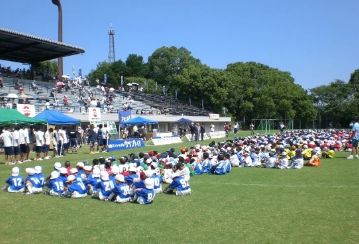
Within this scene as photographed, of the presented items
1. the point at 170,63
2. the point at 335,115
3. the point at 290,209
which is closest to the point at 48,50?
the point at 290,209

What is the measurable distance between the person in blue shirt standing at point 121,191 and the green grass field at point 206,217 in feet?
1.06

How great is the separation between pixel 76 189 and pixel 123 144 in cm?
1879

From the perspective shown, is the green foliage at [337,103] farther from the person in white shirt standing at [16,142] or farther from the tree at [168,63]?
the person in white shirt standing at [16,142]

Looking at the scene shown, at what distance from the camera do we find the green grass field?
8.11m

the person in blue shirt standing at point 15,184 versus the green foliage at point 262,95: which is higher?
the green foliage at point 262,95

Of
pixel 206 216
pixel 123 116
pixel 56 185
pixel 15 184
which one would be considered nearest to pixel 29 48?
pixel 123 116

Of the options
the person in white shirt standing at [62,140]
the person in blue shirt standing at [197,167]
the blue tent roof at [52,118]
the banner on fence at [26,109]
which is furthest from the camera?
the banner on fence at [26,109]

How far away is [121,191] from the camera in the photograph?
11.7 metres

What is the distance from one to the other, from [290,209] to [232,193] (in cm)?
272

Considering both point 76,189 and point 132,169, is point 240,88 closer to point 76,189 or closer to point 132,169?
point 132,169

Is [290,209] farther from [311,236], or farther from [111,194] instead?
[111,194]

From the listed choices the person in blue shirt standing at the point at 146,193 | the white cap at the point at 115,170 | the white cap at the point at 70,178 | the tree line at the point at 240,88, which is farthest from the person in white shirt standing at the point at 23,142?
the tree line at the point at 240,88

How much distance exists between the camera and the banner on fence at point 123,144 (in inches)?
1166

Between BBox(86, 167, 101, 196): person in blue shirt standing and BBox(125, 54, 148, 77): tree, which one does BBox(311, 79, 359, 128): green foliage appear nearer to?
BBox(125, 54, 148, 77): tree
